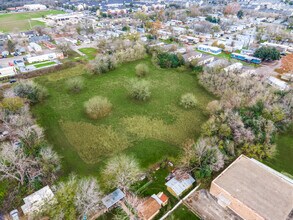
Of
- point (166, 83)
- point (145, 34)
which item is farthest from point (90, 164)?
point (145, 34)

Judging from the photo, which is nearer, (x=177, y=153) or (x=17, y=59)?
(x=177, y=153)

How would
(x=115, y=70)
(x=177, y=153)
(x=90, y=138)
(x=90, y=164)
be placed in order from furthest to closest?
(x=115, y=70) < (x=90, y=138) < (x=177, y=153) < (x=90, y=164)

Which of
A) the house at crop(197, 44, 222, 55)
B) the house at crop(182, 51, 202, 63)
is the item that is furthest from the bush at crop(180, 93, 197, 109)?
the house at crop(197, 44, 222, 55)

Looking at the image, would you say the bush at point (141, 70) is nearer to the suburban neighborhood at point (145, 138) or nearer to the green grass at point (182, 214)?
the suburban neighborhood at point (145, 138)

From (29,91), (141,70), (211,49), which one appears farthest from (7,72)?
(211,49)

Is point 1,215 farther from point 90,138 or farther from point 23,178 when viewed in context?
point 90,138

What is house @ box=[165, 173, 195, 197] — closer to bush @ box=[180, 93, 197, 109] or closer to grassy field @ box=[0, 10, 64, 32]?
bush @ box=[180, 93, 197, 109]
